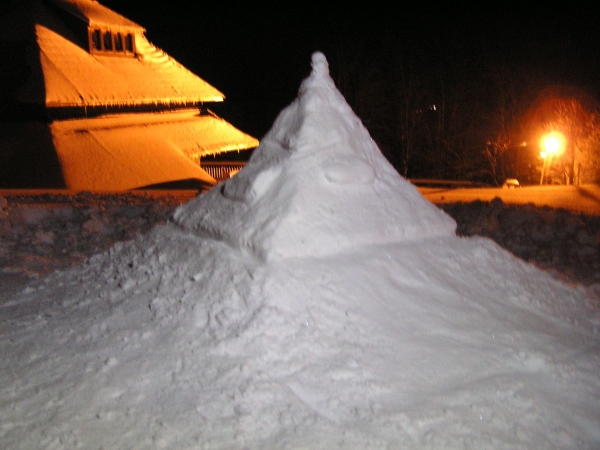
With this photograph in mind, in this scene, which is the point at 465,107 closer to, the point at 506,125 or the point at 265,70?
the point at 506,125

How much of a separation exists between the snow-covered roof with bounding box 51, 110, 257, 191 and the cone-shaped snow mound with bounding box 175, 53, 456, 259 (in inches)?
430

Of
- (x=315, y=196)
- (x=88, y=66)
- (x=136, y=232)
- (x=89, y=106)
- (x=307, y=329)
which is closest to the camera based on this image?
(x=307, y=329)

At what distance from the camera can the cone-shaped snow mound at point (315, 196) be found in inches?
175

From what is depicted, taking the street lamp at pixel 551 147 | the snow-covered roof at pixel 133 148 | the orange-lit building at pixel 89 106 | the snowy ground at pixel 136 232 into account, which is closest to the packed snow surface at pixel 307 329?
the snowy ground at pixel 136 232

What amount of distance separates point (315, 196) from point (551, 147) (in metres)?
19.3

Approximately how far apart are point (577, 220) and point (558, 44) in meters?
24.6

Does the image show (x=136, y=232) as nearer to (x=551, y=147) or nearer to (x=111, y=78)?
(x=111, y=78)

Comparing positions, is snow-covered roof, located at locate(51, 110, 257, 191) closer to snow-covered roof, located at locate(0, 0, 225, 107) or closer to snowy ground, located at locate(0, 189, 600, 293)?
snow-covered roof, located at locate(0, 0, 225, 107)

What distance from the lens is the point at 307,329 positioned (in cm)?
381

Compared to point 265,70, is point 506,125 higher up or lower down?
lower down

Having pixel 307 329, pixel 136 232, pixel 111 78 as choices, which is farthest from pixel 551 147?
pixel 307 329

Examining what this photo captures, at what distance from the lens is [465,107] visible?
30078mm

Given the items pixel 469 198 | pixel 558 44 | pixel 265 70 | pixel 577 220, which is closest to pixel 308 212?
pixel 577 220

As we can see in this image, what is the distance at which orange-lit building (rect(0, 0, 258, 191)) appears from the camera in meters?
15.2
